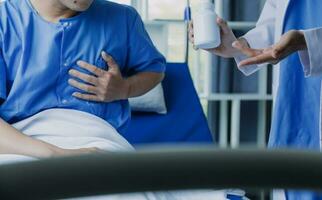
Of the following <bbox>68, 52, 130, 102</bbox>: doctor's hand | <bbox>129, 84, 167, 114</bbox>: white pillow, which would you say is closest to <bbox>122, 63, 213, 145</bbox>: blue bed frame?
<bbox>129, 84, 167, 114</bbox>: white pillow

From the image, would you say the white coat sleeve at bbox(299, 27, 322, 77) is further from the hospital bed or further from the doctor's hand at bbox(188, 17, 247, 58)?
the hospital bed

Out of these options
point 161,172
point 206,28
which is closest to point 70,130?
point 206,28

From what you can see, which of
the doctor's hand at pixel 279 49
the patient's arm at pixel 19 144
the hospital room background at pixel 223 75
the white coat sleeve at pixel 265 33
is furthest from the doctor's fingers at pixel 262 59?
the hospital room background at pixel 223 75

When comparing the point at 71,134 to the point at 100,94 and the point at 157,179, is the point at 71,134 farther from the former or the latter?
the point at 157,179

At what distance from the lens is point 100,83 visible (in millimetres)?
1419

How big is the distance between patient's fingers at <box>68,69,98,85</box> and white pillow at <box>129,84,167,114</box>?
2.28 feet

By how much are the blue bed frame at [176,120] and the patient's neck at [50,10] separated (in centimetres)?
66

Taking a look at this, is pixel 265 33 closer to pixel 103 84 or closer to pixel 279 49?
pixel 279 49

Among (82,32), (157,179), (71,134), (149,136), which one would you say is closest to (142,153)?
(157,179)

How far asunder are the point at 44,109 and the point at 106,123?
0.15 metres

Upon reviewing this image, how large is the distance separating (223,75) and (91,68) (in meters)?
1.61

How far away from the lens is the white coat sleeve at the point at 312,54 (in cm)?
134

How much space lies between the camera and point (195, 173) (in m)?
0.38

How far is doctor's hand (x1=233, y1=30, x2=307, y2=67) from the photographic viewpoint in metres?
1.30
